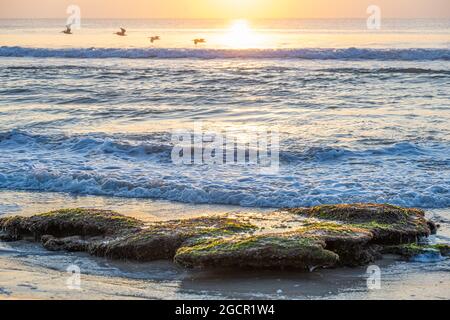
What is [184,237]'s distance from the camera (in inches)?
250

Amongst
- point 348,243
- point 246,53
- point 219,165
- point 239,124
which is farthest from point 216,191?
point 246,53

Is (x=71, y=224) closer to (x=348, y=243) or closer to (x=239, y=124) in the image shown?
(x=348, y=243)

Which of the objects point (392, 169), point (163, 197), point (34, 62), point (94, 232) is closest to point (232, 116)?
point (392, 169)

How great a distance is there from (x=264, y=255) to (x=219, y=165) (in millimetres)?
5104

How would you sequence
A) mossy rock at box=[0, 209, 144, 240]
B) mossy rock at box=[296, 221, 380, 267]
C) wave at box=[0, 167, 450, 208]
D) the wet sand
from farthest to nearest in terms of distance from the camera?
wave at box=[0, 167, 450, 208] → mossy rock at box=[0, 209, 144, 240] → mossy rock at box=[296, 221, 380, 267] → the wet sand

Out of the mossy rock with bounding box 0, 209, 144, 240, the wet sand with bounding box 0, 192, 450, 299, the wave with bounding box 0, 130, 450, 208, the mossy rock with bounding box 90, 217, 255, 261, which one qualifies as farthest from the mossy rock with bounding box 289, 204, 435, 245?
the mossy rock with bounding box 0, 209, 144, 240

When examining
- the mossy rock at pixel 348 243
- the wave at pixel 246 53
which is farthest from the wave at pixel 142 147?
the wave at pixel 246 53

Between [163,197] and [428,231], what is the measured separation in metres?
3.54

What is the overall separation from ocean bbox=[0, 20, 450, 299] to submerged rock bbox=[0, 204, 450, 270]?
6.2 inches

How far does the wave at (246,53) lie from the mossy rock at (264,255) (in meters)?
25.3

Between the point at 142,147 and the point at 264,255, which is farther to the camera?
the point at 142,147

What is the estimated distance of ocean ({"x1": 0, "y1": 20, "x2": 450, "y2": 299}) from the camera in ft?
18.5

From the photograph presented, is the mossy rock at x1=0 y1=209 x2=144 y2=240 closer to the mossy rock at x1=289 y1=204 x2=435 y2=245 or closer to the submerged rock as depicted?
the submerged rock

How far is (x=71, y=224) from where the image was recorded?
22.8ft
